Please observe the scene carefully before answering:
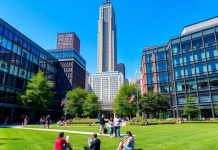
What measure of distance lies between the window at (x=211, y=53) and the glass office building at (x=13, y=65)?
191ft

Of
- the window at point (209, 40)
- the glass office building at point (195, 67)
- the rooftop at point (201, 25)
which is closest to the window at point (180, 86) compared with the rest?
the glass office building at point (195, 67)

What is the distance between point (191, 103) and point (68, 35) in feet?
496

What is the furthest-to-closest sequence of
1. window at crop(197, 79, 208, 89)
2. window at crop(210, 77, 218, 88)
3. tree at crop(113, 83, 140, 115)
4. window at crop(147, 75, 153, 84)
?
window at crop(147, 75, 153, 84) < window at crop(197, 79, 208, 89) < window at crop(210, 77, 218, 88) < tree at crop(113, 83, 140, 115)

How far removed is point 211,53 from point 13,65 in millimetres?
60510

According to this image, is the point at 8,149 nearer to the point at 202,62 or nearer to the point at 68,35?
the point at 202,62

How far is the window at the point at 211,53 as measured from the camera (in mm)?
66262

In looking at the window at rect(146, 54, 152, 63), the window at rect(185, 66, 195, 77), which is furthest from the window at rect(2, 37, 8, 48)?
the window at rect(185, 66, 195, 77)

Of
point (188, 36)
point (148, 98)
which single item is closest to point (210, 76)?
point (188, 36)

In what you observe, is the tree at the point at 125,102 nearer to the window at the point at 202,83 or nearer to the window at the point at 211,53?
the window at the point at 202,83

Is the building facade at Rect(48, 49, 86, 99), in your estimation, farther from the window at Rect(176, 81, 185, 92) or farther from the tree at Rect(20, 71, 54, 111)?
the window at Rect(176, 81, 185, 92)

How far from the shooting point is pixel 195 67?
230 ft

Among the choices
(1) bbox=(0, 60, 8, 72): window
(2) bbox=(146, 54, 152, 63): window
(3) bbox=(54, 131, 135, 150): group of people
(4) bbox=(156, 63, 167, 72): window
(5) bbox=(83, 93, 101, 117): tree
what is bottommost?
(3) bbox=(54, 131, 135, 150): group of people

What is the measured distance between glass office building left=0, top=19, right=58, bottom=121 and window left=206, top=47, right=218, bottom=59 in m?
58.1

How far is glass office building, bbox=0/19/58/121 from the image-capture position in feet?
186
